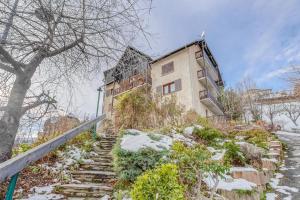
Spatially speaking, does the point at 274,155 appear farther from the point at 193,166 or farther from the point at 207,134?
the point at 193,166

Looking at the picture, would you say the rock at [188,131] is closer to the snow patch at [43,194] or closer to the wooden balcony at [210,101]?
the snow patch at [43,194]

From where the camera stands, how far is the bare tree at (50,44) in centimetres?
265

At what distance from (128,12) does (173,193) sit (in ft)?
7.63

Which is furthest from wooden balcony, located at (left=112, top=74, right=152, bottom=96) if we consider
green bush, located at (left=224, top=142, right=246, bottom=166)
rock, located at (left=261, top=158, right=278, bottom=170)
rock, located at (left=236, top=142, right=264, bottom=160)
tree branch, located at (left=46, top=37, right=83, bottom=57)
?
rock, located at (left=261, top=158, right=278, bottom=170)

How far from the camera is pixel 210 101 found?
19.5 meters

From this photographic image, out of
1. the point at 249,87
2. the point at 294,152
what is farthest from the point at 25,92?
the point at 249,87

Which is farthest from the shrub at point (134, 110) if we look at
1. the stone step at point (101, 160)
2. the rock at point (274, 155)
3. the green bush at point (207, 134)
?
the rock at point (274, 155)

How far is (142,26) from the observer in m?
2.77

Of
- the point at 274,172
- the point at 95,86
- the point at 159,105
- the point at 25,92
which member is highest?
the point at 159,105

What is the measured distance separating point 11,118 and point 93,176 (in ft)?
7.08

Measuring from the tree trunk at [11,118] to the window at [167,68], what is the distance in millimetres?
17479

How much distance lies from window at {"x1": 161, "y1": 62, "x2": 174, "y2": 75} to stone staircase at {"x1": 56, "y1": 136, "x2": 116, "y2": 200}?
49.3 feet

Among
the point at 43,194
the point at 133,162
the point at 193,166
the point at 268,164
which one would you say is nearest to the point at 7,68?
the point at 43,194

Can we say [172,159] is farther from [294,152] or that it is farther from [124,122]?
[294,152]
